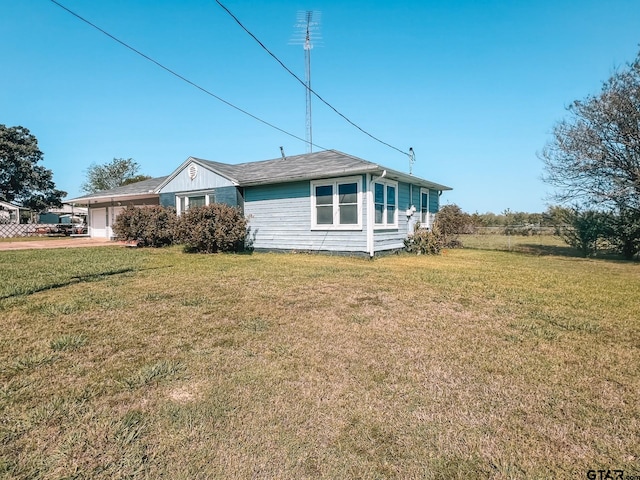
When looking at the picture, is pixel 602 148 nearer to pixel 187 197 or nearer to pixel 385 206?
pixel 385 206

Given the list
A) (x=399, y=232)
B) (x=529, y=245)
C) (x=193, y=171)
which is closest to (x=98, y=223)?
(x=193, y=171)

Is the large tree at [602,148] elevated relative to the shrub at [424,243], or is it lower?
elevated

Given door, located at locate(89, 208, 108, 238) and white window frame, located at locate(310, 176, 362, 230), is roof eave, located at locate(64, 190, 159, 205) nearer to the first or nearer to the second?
door, located at locate(89, 208, 108, 238)

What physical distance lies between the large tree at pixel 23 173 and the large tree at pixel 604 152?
42.6 metres

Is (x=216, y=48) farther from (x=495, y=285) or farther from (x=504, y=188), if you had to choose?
(x=504, y=188)

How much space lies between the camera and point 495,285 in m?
6.12

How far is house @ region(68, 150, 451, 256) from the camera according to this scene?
10.3 metres

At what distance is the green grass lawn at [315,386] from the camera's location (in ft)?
5.45

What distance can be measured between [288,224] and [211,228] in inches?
106

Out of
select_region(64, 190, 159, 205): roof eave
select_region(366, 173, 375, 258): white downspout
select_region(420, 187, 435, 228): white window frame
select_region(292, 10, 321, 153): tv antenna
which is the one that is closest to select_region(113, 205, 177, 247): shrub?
select_region(64, 190, 159, 205): roof eave

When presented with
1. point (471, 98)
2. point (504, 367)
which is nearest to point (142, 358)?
point (504, 367)

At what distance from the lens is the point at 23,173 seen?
3538 cm

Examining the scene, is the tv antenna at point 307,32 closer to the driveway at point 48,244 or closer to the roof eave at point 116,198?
the roof eave at point 116,198

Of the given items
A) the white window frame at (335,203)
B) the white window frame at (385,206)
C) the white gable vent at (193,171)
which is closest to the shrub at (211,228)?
the white window frame at (335,203)
